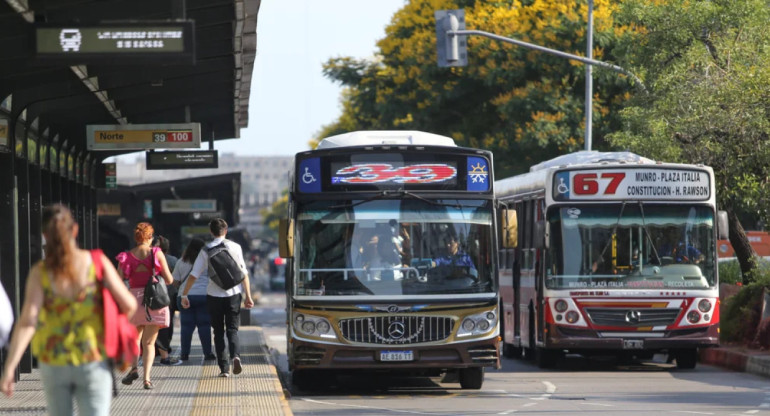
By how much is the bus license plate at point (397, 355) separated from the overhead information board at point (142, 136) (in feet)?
20.8

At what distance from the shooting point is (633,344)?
19.4 m

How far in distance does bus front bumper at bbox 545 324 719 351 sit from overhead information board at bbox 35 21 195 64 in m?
9.23

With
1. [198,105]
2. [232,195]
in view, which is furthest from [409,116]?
[198,105]

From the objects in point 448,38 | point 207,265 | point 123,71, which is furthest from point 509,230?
point 448,38

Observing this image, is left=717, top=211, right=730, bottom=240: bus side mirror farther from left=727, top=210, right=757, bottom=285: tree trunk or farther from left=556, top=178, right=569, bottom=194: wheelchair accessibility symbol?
left=727, top=210, right=757, bottom=285: tree trunk

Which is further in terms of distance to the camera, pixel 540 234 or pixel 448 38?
pixel 448 38

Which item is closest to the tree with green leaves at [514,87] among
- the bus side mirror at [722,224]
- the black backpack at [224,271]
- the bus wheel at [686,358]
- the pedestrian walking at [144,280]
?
the bus wheel at [686,358]

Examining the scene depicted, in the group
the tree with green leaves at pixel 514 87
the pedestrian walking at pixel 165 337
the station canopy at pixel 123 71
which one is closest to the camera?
the station canopy at pixel 123 71

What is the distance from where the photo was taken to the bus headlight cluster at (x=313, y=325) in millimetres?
15750

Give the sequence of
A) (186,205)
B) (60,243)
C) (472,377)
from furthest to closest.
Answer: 1. (186,205)
2. (472,377)
3. (60,243)

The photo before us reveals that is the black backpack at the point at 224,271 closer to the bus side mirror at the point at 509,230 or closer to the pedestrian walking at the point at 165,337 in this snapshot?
the bus side mirror at the point at 509,230

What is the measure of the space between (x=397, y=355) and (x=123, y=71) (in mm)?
4602

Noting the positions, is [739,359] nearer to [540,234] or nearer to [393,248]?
[540,234]

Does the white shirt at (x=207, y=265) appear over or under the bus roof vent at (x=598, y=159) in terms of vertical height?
under
